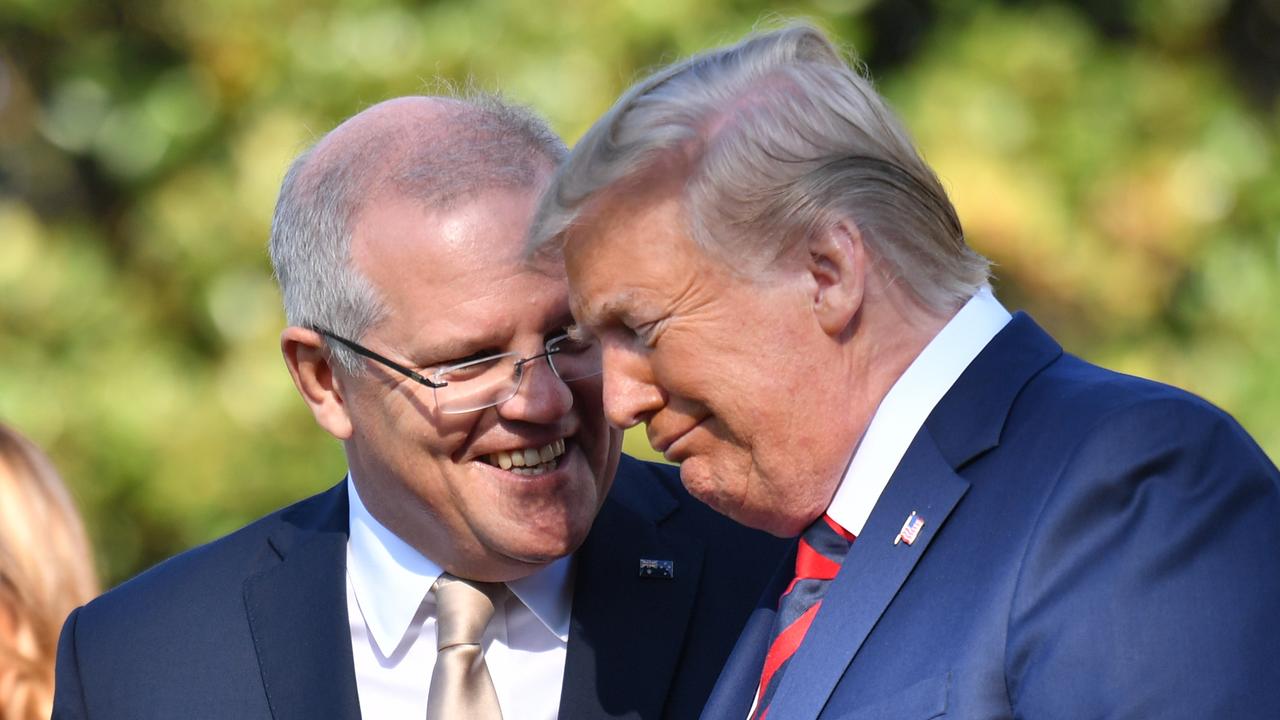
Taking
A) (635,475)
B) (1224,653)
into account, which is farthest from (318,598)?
(1224,653)

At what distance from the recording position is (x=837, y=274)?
201cm

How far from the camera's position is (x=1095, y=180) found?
608 cm

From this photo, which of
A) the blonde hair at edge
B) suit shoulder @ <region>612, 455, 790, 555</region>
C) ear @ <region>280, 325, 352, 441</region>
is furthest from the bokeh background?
ear @ <region>280, 325, 352, 441</region>

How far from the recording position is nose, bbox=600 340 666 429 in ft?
7.24

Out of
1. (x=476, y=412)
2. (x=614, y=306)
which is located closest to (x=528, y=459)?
(x=476, y=412)

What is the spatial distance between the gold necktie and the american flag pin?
0.98 metres

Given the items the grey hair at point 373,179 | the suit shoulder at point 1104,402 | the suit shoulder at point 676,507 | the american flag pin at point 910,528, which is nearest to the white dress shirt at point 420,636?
the suit shoulder at point 676,507

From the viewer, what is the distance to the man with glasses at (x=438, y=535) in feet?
8.89

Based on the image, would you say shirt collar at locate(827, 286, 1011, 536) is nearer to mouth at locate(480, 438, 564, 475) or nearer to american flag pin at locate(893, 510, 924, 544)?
american flag pin at locate(893, 510, 924, 544)

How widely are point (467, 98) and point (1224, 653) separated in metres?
1.92

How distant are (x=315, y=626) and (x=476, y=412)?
52 centimetres

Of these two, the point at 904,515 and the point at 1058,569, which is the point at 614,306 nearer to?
the point at 904,515

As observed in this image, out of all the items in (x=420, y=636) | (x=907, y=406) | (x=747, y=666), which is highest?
(x=907, y=406)

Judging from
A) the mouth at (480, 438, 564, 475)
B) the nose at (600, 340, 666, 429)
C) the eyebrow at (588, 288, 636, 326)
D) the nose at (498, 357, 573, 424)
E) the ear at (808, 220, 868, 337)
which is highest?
the ear at (808, 220, 868, 337)
